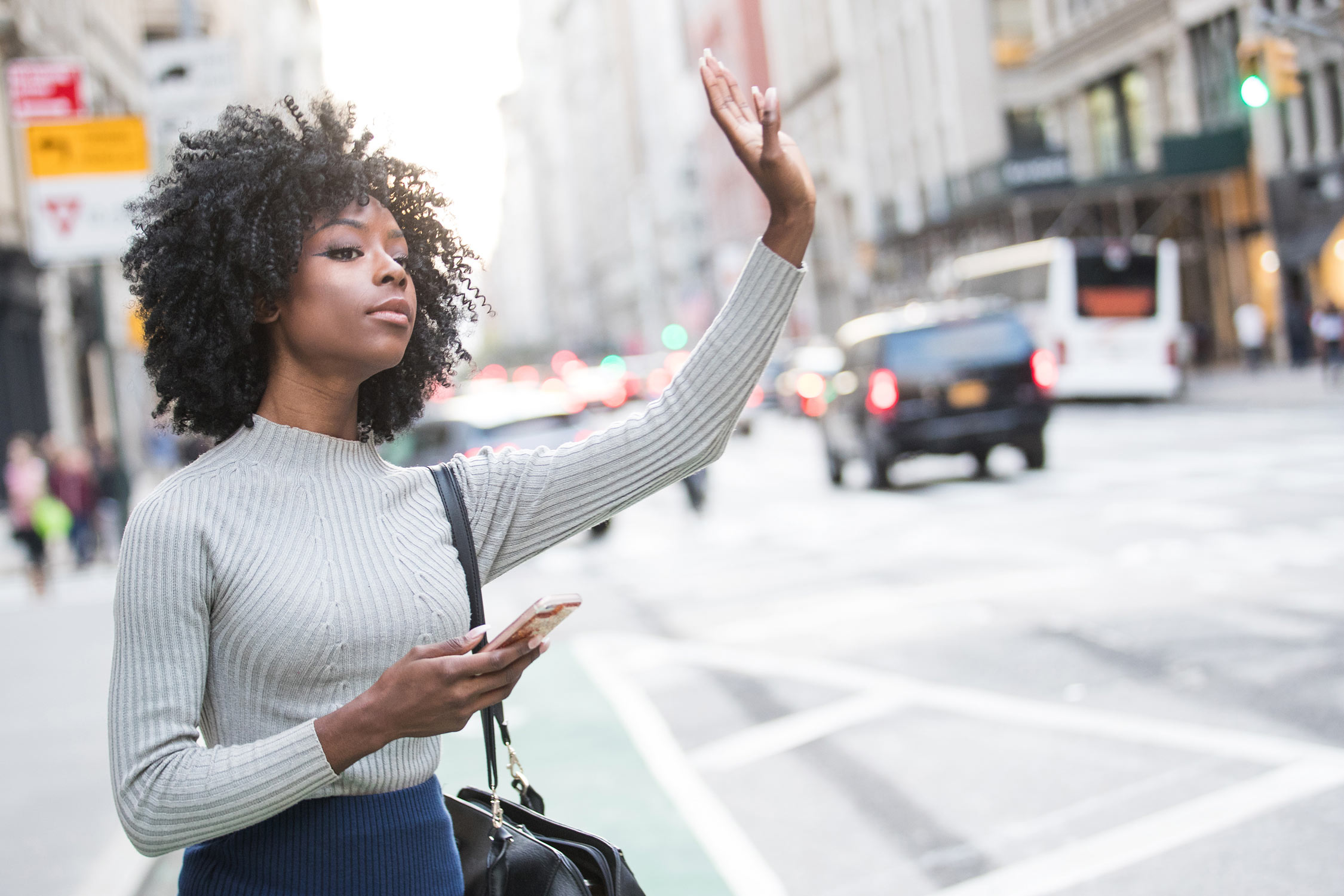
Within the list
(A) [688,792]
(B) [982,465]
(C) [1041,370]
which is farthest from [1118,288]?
(A) [688,792]

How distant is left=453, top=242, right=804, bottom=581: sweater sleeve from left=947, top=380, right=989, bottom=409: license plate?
52.0ft

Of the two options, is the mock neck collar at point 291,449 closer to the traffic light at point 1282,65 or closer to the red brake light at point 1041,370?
the red brake light at point 1041,370

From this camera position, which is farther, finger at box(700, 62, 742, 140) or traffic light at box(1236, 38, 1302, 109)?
traffic light at box(1236, 38, 1302, 109)

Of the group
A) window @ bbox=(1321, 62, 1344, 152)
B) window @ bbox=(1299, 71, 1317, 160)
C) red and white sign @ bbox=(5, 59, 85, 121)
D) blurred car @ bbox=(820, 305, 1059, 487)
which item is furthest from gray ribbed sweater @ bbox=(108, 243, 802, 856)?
window @ bbox=(1299, 71, 1317, 160)

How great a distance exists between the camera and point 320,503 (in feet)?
6.91

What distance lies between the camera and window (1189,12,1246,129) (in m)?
36.7

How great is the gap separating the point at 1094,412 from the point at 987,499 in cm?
1540

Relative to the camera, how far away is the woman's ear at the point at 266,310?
2.21 metres

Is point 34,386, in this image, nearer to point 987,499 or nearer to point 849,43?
point 987,499

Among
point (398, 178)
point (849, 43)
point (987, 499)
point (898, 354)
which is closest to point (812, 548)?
point (987, 499)

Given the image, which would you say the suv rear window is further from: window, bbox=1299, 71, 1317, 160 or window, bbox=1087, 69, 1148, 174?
window, bbox=1087, 69, 1148, 174

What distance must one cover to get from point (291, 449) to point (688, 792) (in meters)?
4.37

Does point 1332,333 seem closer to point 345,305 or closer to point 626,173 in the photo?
point 345,305

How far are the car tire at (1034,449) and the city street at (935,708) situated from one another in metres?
Result: 2.88
